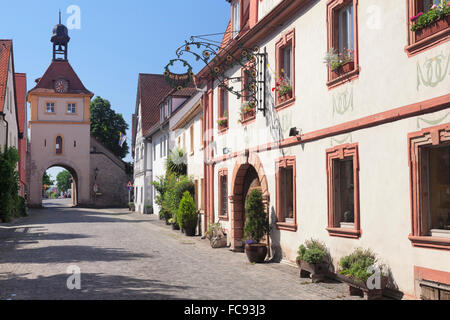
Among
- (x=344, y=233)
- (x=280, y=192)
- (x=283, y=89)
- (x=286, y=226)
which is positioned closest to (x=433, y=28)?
(x=344, y=233)

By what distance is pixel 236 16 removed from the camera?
18.1 m

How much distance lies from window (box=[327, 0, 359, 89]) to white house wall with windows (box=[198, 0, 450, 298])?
2 centimetres

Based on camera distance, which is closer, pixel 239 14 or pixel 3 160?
pixel 239 14

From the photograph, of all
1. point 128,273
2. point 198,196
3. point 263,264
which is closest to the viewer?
point 128,273

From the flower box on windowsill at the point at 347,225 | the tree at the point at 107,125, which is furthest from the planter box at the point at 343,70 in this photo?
the tree at the point at 107,125

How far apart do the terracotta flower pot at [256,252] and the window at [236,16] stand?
7076 millimetres

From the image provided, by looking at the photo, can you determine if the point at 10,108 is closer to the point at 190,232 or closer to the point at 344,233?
the point at 190,232

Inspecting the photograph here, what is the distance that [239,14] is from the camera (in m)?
17.7

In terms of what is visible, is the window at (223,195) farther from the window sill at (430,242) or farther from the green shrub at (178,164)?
the window sill at (430,242)

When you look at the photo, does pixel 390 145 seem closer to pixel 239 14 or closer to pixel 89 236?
pixel 239 14

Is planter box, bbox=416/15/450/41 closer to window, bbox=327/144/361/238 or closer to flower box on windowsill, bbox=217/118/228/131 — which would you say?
window, bbox=327/144/361/238

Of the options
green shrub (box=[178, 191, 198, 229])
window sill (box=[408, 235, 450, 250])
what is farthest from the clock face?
window sill (box=[408, 235, 450, 250])
